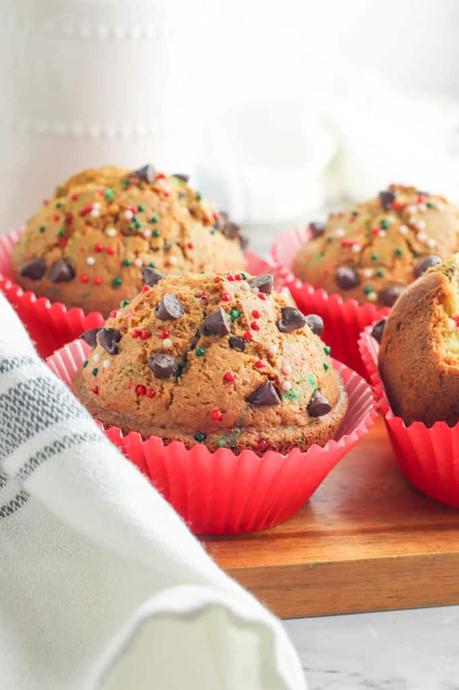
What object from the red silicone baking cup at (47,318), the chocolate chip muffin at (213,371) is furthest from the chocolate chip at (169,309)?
the red silicone baking cup at (47,318)

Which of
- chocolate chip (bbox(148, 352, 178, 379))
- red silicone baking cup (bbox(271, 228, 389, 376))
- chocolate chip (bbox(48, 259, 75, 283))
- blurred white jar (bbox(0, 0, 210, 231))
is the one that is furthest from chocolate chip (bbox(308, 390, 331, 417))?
blurred white jar (bbox(0, 0, 210, 231))

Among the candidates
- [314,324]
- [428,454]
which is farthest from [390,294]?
[428,454]

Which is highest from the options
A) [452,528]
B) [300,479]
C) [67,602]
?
[67,602]

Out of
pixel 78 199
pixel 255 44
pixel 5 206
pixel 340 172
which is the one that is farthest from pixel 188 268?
pixel 255 44

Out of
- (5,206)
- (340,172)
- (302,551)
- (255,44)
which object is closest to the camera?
(302,551)

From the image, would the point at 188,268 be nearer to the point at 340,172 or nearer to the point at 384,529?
the point at 384,529

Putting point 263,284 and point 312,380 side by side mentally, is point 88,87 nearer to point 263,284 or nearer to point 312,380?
point 263,284

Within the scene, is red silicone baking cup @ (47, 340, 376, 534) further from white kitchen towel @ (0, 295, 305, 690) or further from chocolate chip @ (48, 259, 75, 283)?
chocolate chip @ (48, 259, 75, 283)
